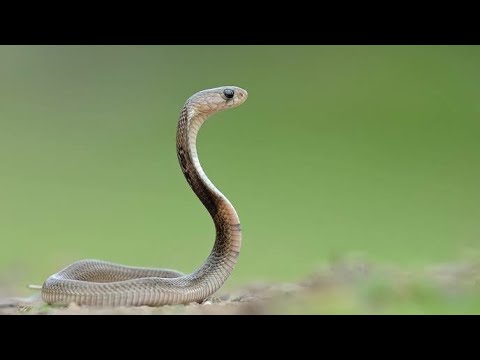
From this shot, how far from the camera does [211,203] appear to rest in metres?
5.20

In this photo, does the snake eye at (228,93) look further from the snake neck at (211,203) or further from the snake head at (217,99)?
the snake neck at (211,203)

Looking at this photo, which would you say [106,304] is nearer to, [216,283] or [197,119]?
[216,283]

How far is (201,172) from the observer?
5152mm

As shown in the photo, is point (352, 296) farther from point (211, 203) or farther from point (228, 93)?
point (228, 93)

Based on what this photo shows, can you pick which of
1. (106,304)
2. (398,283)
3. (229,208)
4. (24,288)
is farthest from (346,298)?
(24,288)

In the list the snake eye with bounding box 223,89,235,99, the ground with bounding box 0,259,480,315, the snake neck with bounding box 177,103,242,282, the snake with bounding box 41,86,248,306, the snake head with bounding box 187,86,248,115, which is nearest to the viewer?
the ground with bounding box 0,259,480,315

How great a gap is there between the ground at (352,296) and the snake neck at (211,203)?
29cm

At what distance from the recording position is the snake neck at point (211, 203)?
5156mm

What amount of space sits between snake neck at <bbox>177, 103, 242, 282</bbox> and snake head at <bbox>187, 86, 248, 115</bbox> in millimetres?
66

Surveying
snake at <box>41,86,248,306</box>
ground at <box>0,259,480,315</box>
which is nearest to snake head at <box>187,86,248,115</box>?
snake at <box>41,86,248,306</box>

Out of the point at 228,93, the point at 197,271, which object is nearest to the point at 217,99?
the point at 228,93

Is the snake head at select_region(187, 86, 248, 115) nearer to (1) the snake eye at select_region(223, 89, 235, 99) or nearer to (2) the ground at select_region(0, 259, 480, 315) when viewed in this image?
(1) the snake eye at select_region(223, 89, 235, 99)

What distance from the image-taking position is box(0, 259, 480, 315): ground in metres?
4.03

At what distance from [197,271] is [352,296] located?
1477 mm
